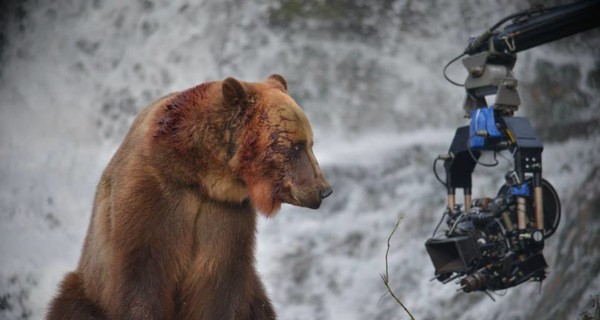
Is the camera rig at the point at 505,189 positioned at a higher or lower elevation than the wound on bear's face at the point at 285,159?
lower

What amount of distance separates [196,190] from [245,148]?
36 cm

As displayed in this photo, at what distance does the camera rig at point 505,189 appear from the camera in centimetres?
618

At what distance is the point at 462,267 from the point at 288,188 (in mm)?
3115

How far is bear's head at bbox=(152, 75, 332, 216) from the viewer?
3691 mm

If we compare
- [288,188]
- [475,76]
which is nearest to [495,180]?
[475,76]

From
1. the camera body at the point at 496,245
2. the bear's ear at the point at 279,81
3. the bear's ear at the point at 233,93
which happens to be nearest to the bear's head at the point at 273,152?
the bear's ear at the point at 233,93

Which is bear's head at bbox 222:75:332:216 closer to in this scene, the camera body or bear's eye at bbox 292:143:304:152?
bear's eye at bbox 292:143:304:152

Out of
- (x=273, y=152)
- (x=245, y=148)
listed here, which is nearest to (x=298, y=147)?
(x=273, y=152)

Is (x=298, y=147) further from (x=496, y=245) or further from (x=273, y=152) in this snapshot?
(x=496, y=245)

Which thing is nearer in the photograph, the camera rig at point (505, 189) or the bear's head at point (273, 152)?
the bear's head at point (273, 152)

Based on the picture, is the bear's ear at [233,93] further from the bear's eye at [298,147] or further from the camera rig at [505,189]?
the camera rig at [505,189]

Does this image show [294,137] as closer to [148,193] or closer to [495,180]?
[148,193]

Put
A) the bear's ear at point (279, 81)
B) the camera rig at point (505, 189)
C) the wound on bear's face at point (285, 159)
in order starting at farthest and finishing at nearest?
the camera rig at point (505, 189) → the bear's ear at point (279, 81) → the wound on bear's face at point (285, 159)

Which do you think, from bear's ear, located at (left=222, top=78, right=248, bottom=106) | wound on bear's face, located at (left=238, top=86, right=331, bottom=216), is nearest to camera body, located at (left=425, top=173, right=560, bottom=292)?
wound on bear's face, located at (left=238, top=86, right=331, bottom=216)
